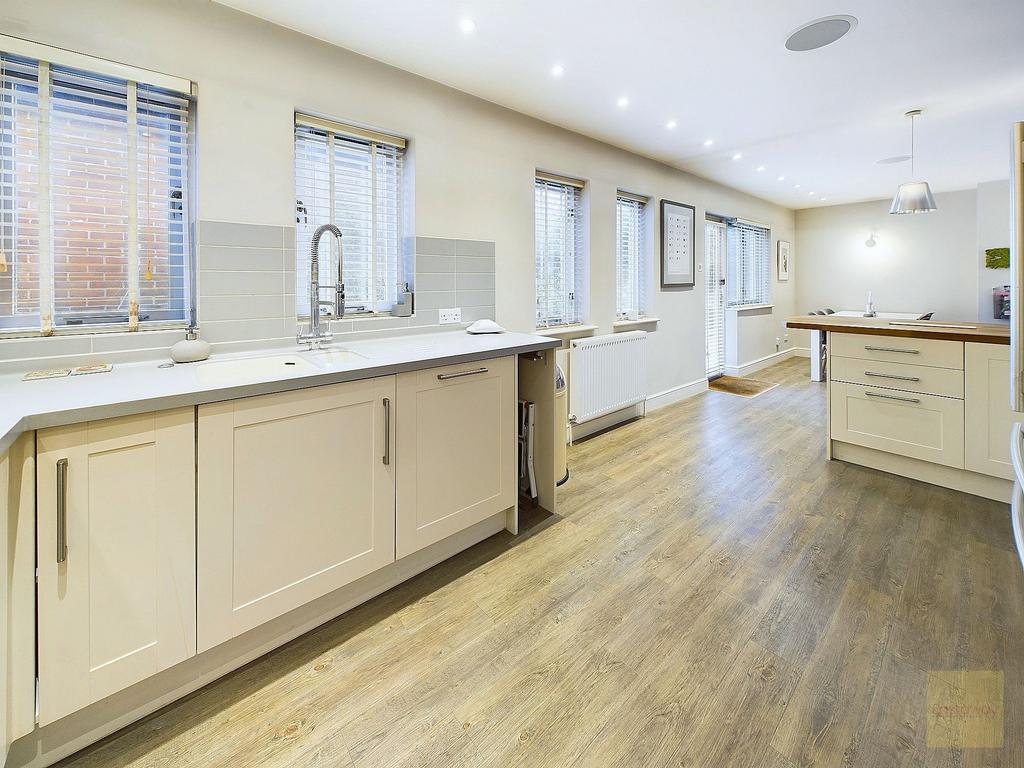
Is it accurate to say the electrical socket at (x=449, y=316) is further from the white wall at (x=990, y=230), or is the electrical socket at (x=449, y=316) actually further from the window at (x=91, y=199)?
the white wall at (x=990, y=230)

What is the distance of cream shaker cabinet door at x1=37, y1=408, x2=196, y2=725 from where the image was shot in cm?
114

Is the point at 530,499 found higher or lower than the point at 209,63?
lower

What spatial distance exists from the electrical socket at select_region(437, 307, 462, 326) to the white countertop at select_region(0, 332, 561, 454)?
0.59 meters

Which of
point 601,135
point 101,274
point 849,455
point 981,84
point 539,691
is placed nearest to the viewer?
point 539,691

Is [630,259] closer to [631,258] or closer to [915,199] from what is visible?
[631,258]

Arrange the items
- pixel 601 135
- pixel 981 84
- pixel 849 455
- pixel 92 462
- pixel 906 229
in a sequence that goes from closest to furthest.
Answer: pixel 92 462
pixel 981 84
pixel 849 455
pixel 601 135
pixel 906 229

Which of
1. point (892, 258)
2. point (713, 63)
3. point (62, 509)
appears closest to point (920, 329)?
point (713, 63)

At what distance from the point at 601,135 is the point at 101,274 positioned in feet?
11.3

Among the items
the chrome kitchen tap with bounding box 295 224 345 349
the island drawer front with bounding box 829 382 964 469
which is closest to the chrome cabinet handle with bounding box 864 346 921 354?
the island drawer front with bounding box 829 382 964 469

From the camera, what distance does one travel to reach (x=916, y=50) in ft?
8.34

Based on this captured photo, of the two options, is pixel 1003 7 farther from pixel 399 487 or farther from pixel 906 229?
pixel 906 229

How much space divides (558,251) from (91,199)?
9.35ft

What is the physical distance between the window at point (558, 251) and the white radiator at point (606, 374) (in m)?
0.34

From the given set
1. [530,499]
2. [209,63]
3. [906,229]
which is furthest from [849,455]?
[906,229]
